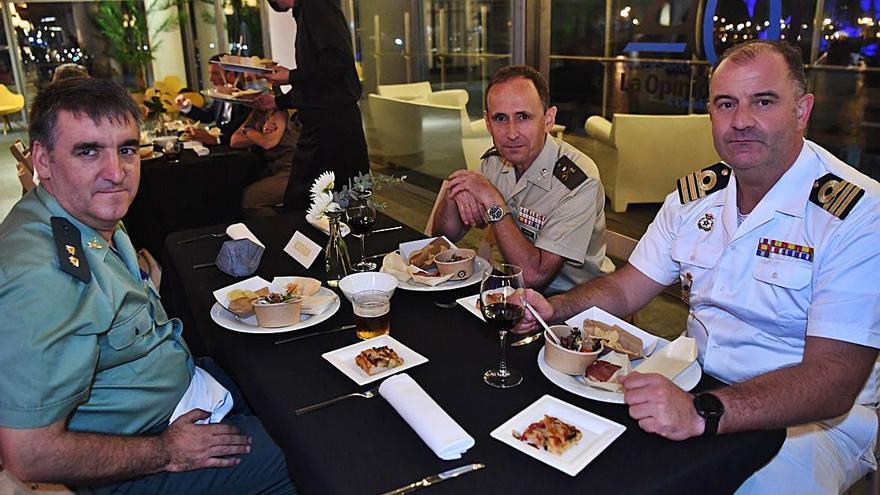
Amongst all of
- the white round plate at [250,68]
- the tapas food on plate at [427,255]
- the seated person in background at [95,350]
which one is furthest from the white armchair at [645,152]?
the seated person in background at [95,350]

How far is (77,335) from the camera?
1.23 m

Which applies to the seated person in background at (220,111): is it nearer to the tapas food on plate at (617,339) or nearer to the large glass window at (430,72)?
the large glass window at (430,72)

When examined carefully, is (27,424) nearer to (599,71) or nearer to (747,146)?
(747,146)

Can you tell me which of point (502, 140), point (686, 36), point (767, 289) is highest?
point (686, 36)

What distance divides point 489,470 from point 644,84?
12.2 feet

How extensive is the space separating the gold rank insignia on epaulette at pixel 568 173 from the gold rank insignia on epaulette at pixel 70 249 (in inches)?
57.8

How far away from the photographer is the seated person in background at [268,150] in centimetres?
437

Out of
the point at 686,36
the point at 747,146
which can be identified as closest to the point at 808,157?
the point at 747,146

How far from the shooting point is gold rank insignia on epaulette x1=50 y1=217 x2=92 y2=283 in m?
1.25

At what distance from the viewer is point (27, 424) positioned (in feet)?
3.81

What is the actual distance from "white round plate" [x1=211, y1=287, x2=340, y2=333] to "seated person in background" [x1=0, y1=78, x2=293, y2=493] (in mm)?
117

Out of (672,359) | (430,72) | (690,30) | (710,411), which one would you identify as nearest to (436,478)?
(710,411)

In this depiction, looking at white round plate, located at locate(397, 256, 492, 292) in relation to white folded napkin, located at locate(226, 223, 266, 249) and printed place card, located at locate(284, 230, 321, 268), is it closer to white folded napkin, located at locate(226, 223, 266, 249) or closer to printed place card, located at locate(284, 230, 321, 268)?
printed place card, located at locate(284, 230, 321, 268)

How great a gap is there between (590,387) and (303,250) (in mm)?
1159
